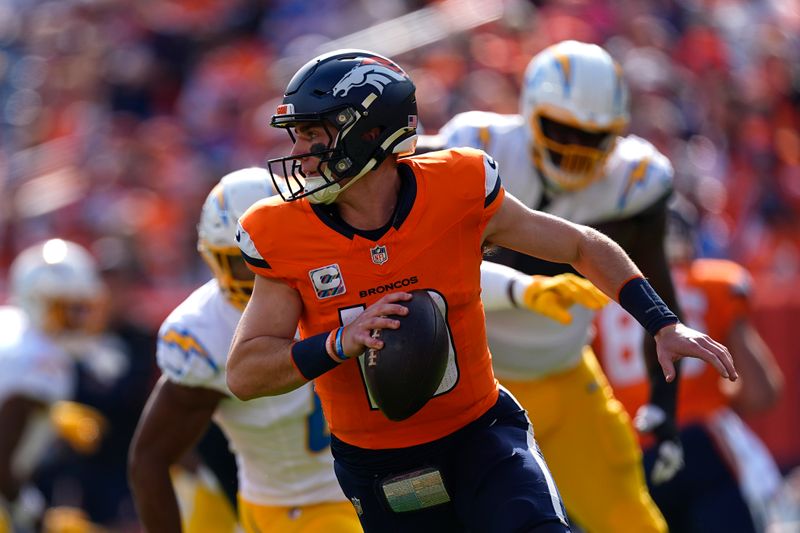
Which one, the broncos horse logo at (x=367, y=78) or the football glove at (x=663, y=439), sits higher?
the broncos horse logo at (x=367, y=78)

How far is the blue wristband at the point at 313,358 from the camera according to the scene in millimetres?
3465

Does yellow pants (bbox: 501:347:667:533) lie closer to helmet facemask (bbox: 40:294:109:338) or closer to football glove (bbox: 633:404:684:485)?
football glove (bbox: 633:404:684:485)

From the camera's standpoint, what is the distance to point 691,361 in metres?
6.44

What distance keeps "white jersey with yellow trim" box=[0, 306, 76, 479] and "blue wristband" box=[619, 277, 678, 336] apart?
3730 mm

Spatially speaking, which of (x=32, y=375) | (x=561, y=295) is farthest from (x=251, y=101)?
(x=561, y=295)

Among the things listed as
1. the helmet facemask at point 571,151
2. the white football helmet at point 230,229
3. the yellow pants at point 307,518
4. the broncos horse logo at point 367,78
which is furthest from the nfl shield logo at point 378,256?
the helmet facemask at point 571,151

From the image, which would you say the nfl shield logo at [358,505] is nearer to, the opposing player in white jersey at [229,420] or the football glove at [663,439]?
the opposing player in white jersey at [229,420]

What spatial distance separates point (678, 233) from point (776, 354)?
2.46 meters

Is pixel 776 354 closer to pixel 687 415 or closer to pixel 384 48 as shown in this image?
pixel 687 415

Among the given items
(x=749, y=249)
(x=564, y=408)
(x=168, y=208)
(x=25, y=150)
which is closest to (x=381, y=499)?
(x=564, y=408)

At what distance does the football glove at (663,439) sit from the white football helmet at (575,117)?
86 centimetres

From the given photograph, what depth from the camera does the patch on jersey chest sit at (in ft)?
11.8

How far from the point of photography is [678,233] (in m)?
6.56

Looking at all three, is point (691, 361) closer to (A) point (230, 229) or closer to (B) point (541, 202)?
(B) point (541, 202)
